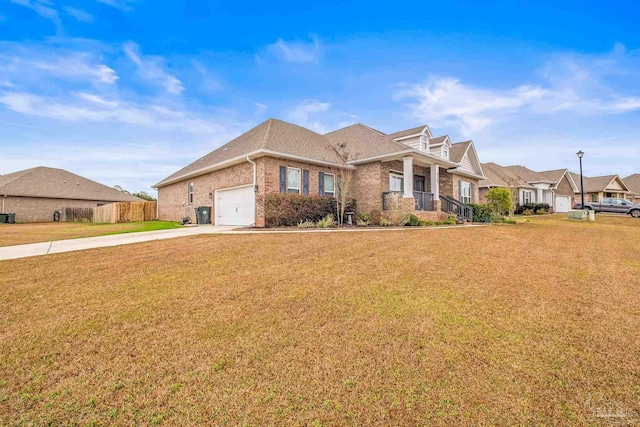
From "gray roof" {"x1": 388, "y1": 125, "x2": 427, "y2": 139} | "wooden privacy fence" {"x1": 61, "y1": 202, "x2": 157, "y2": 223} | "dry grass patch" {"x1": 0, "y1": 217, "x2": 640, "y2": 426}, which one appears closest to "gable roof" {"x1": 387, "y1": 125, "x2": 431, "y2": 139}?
"gray roof" {"x1": 388, "y1": 125, "x2": 427, "y2": 139}

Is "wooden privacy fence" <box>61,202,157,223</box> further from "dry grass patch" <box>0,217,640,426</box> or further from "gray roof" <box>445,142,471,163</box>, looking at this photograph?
"gray roof" <box>445,142,471,163</box>

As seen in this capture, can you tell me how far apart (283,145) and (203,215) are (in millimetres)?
6777

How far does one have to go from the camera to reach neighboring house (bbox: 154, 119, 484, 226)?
49.0 ft

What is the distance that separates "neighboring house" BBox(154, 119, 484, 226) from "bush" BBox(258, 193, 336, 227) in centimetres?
48

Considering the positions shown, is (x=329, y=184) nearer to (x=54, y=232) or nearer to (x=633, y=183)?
(x=54, y=232)

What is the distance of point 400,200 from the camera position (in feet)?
52.1

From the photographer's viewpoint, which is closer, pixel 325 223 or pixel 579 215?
pixel 325 223

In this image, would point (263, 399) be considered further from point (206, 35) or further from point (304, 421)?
point (206, 35)

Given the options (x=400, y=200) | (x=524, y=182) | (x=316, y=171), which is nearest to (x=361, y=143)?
(x=316, y=171)

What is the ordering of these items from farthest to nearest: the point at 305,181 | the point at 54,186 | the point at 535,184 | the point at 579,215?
the point at 535,184
the point at 54,186
the point at 579,215
the point at 305,181

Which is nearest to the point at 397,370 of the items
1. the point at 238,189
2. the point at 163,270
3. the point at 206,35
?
the point at 163,270

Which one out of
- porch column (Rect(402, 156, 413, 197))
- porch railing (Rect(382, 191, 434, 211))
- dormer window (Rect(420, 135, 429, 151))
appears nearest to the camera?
porch railing (Rect(382, 191, 434, 211))

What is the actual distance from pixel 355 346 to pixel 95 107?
19537 millimetres

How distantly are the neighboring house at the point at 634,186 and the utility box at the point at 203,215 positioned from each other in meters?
59.8
